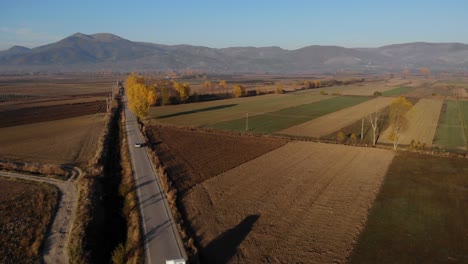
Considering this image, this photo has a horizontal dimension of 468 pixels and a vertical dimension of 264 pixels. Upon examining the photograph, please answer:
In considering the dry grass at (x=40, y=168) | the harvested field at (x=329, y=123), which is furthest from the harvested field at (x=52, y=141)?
the harvested field at (x=329, y=123)

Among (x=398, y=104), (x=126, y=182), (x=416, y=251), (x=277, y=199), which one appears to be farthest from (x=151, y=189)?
(x=398, y=104)

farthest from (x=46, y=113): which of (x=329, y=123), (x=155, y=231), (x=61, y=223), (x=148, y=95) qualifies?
(x=155, y=231)

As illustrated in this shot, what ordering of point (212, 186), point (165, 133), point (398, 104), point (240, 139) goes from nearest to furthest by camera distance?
point (212, 186) < point (398, 104) < point (240, 139) < point (165, 133)

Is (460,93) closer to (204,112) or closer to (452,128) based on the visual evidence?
(452,128)

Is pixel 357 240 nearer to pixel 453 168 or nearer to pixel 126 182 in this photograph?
pixel 126 182

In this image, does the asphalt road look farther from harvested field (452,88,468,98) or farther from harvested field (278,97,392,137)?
harvested field (452,88,468,98)

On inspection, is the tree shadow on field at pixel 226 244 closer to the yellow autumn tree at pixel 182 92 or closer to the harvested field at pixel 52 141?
the harvested field at pixel 52 141
